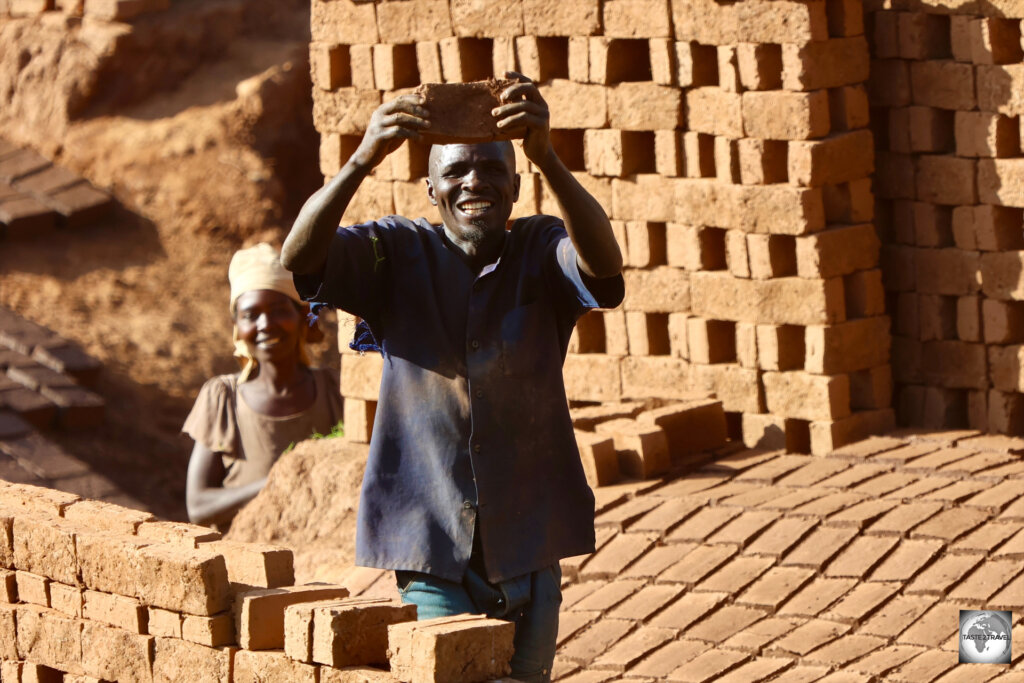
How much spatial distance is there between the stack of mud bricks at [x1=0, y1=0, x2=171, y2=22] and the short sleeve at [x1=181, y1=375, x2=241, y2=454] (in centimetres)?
663

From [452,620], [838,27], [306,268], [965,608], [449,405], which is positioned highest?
[838,27]

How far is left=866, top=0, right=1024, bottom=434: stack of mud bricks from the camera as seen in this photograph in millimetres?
7797

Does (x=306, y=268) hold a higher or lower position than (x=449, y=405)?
higher

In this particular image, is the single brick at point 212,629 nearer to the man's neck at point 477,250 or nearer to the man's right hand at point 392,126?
the man's neck at point 477,250

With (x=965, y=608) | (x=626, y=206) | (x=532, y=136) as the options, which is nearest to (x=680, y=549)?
(x=965, y=608)

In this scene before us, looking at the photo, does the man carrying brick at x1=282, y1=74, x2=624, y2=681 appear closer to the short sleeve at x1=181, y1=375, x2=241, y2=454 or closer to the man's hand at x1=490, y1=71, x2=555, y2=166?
the man's hand at x1=490, y1=71, x2=555, y2=166

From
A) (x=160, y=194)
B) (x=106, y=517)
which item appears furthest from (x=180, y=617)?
(x=160, y=194)

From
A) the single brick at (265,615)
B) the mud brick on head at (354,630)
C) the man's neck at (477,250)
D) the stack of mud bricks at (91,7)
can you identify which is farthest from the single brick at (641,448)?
the stack of mud bricks at (91,7)

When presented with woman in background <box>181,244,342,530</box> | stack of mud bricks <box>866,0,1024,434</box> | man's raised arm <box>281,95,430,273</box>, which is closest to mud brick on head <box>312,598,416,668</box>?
man's raised arm <box>281,95,430,273</box>

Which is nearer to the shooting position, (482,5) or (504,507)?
(504,507)

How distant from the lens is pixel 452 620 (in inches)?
186

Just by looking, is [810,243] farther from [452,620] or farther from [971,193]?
[452,620]

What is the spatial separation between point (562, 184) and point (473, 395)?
0.62 m

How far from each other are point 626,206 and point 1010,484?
7.44 ft
